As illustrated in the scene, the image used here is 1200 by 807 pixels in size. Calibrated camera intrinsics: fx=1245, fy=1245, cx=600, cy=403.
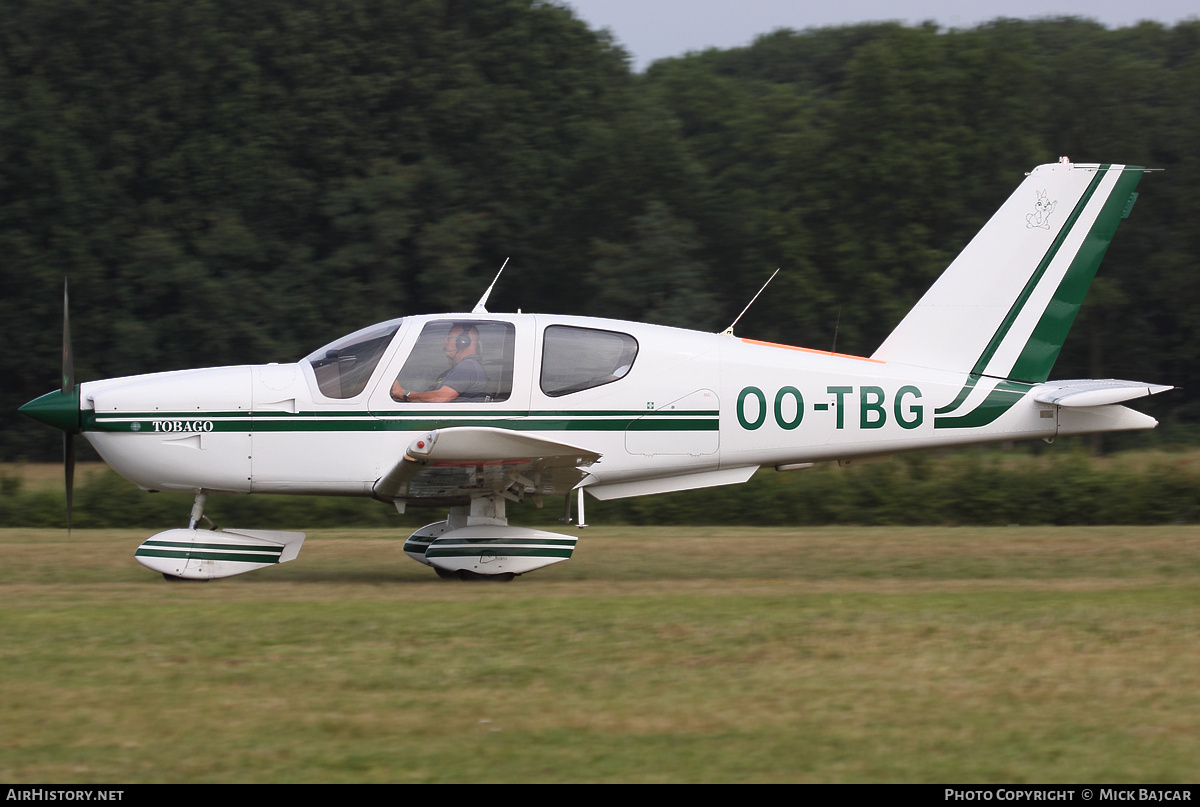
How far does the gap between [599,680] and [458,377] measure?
350cm

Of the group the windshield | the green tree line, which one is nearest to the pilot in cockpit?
the windshield

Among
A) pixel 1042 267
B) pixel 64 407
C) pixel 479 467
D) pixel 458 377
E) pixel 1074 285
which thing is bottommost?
pixel 479 467

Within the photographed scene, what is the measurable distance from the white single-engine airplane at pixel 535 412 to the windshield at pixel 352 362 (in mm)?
15

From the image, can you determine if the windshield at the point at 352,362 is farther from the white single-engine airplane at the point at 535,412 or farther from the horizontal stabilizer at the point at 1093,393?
the horizontal stabilizer at the point at 1093,393

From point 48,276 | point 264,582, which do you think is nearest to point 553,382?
point 264,582

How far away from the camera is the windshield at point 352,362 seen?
27.8 feet

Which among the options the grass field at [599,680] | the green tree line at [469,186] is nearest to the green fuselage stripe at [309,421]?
the grass field at [599,680]

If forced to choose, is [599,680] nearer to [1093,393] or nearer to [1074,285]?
[1093,393]

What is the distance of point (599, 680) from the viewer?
17.6 ft

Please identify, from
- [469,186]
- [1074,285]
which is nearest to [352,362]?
[1074,285]

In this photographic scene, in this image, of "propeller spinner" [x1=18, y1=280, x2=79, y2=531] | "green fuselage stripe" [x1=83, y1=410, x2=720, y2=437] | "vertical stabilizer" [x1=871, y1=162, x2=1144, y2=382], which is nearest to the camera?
"propeller spinner" [x1=18, y1=280, x2=79, y2=531]

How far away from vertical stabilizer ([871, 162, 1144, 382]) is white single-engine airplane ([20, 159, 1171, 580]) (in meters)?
0.02

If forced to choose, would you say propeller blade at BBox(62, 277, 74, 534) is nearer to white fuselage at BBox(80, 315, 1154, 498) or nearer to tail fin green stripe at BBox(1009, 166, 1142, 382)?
white fuselage at BBox(80, 315, 1154, 498)

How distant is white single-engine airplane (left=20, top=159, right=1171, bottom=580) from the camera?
8.40m
